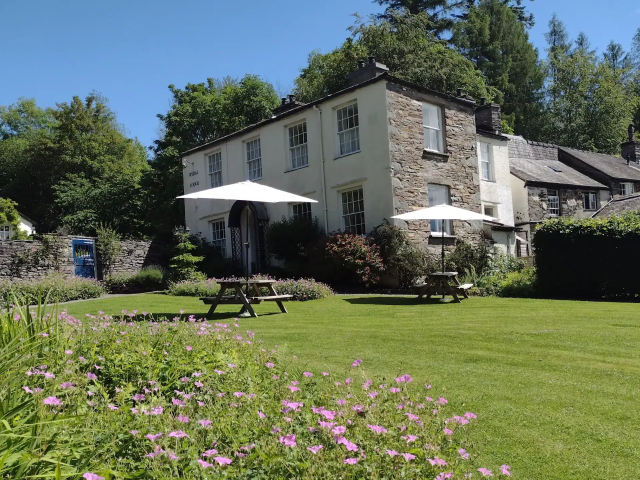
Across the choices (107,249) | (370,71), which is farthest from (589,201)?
(107,249)

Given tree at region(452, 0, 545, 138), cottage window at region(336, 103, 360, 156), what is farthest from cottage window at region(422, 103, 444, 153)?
tree at region(452, 0, 545, 138)

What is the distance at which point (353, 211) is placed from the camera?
19.2 metres

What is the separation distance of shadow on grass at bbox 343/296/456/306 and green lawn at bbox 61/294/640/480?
1.16 meters

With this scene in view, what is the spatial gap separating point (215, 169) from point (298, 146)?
17.0 ft

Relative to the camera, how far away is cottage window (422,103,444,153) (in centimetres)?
1929

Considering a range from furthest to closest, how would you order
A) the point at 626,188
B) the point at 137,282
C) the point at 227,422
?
the point at 626,188 → the point at 137,282 → the point at 227,422

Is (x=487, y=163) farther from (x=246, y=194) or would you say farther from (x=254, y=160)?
(x=246, y=194)

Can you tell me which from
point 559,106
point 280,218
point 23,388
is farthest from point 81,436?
point 559,106

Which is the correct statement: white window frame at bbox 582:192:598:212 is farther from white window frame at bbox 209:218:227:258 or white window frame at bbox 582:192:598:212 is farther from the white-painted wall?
white window frame at bbox 209:218:227:258

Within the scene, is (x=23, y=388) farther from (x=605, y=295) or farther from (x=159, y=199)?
(x=159, y=199)

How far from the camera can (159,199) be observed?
31625 mm

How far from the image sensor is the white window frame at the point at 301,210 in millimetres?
20439

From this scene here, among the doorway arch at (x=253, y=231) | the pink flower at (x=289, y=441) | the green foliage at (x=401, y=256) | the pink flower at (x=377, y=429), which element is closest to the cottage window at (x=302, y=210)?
→ the doorway arch at (x=253, y=231)

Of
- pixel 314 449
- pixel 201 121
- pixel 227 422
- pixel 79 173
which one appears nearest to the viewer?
pixel 314 449
